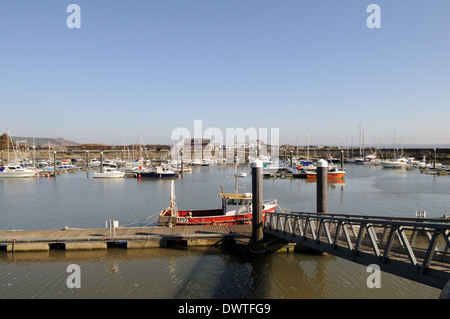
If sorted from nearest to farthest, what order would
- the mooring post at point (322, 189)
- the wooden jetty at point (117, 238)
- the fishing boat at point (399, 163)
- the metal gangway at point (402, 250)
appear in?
the metal gangway at point (402, 250) → the mooring post at point (322, 189) → the wooden jetty at point (117, 238) → the fishing boat at point (399, 163)

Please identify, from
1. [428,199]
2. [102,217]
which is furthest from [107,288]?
[428,199]

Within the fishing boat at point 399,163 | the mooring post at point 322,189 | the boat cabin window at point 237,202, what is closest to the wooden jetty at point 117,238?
the boat cabin window at point 237,202

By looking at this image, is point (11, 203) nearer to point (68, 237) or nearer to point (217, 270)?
point (68, 237)

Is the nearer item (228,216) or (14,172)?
(228,216)

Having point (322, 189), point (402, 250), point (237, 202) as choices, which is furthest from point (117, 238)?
point (402, 250)

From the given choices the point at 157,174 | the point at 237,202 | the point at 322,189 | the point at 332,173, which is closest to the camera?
the point at 322,189

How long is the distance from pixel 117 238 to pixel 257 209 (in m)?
9.33

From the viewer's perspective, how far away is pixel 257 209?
17469 millimetres

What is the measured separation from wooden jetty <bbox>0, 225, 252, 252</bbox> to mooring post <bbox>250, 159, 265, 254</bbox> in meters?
1.09

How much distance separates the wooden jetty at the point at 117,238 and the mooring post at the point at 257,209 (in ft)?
3.56

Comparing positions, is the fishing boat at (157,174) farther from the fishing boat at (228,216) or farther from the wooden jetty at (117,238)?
the wooden jetty at (117,238)

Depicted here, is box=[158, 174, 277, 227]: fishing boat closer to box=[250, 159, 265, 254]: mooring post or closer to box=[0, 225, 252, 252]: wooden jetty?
box=[0, 225, 252, 252]: wooden jetty

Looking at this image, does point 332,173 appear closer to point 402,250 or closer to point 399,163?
point 399,163

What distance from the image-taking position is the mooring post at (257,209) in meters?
17.1
